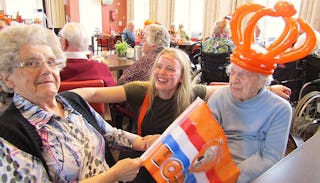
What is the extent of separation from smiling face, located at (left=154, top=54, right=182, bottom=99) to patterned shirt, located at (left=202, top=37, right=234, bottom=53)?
2193mm

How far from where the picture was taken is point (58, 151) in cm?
96

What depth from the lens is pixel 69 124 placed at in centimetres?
107

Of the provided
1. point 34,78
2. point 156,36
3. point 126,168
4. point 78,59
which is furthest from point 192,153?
point 156,36

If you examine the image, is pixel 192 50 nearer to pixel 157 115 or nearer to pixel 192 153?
pixel 157 115

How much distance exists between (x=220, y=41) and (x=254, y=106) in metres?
2.52

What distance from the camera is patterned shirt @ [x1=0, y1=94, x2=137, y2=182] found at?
0.83 meters

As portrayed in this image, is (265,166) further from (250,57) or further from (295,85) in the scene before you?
(295,85)

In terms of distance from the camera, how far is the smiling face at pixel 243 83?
4.03 feet

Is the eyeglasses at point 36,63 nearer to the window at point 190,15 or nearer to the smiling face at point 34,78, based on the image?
the smiling face at point 34,78

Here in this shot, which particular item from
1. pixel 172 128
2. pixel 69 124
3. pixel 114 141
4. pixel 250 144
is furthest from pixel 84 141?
pixel 250 144

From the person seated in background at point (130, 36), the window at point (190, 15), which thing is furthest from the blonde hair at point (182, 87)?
the window at point (190, 15)

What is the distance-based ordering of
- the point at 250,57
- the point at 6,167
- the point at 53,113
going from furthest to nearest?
the point at 250,57
the point at 53,113
the point at 6,167

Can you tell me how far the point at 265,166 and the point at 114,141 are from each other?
0.75 m

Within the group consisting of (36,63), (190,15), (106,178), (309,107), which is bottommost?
(309,107)
